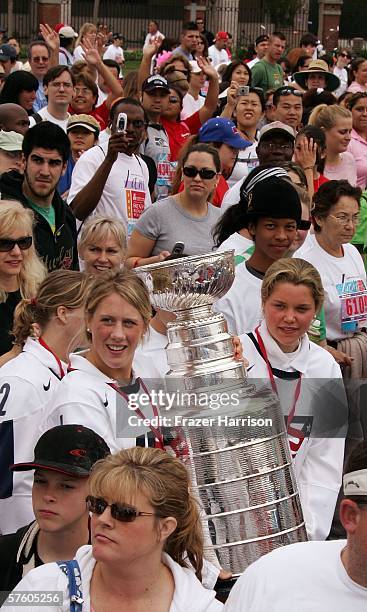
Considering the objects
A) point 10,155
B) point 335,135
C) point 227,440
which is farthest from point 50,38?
point 227,440

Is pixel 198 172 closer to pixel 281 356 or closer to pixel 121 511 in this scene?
pixel 281 356

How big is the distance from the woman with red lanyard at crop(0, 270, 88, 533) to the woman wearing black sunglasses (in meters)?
1.82

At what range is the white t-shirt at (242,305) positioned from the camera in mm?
5418

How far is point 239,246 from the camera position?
19.1ft

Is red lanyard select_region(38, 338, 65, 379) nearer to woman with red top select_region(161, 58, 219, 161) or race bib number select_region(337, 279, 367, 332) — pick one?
race bib number select_region(337, 279, 367, 332)

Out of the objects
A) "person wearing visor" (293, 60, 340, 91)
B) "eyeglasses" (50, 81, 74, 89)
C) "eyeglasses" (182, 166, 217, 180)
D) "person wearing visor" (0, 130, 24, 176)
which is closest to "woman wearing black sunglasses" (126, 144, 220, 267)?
"eyeglasses" (182, 166, 217, 180)

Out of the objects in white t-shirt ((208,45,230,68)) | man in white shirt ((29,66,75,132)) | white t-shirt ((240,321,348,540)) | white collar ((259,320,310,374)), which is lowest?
white t-shirt ((240,321,348,540))

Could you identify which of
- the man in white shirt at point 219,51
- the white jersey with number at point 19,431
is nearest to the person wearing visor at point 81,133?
the white jersey with number at point 19,431

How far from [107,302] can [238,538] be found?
3.75 feet

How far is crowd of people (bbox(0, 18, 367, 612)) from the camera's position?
329 cm

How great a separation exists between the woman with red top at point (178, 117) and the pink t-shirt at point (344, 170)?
1193 mm

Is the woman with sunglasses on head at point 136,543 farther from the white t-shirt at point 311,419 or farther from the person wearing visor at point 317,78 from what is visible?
the person wearing visor at point 317,78

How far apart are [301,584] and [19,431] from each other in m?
1.79

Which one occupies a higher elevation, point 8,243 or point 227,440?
point 8,243
